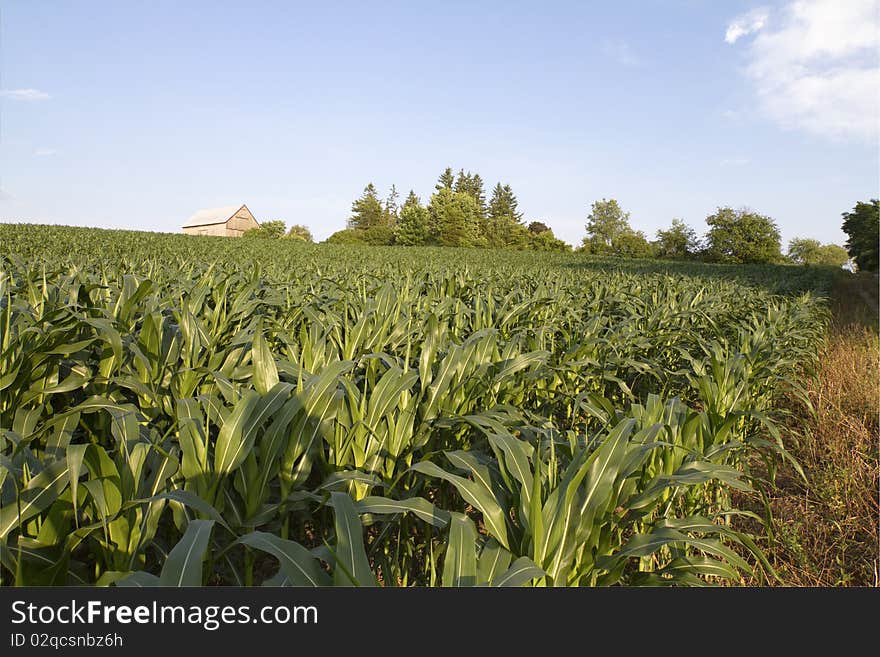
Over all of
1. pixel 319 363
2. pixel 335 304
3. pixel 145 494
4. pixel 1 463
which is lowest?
pixel 145 494

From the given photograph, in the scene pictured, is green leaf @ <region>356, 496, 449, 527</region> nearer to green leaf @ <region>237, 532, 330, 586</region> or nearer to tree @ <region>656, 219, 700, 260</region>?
green leaf @ <region>237, 532, 330, 586</region>

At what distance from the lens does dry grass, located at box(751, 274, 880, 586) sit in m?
2.18

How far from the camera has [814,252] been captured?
93.4m

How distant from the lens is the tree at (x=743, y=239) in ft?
204

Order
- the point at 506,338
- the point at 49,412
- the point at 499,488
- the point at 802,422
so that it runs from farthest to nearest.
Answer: the point at 802,422 → the point at 506,338 → the point at 49,412 → the point at 499,488

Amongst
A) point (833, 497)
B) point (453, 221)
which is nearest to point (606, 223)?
point (453, 221)

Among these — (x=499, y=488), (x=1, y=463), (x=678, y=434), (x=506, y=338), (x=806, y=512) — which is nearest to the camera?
(x=1, y=463)

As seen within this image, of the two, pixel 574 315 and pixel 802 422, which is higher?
pixel 574 315

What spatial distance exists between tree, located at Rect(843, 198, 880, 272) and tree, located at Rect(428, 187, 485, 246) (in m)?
38.2

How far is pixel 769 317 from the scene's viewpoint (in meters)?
4.86

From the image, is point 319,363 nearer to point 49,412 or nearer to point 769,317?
point 49,412

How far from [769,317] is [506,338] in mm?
3137

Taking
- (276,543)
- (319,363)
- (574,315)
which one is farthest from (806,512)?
(276,543)

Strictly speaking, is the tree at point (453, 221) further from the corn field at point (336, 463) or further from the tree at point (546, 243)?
the corn field at point (336, 463)
